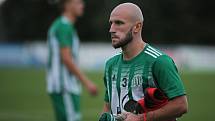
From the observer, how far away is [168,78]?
544cm

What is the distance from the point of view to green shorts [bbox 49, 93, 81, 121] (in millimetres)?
8883

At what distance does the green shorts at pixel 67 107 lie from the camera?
8.88 m

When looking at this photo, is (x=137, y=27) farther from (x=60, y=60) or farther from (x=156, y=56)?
(x=60, y=60)

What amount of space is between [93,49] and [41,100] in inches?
705

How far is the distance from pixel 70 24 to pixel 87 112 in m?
8.01

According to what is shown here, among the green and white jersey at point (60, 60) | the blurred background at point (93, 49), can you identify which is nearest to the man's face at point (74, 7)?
the green and white jersey at point (60, 60)

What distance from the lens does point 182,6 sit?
179 ft

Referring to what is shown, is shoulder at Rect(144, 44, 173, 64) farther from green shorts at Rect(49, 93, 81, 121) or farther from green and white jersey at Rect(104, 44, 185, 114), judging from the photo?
green shorts at Rect(49, 93, 81, 121)

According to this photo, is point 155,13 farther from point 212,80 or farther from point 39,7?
point 212,80

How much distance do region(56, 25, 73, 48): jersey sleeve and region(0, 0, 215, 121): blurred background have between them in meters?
2.47

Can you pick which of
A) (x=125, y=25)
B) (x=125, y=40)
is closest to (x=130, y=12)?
(x=125, y=25)

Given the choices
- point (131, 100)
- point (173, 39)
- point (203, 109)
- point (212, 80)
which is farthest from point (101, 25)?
point (131, 100)

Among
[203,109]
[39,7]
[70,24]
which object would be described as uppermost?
[39,7]

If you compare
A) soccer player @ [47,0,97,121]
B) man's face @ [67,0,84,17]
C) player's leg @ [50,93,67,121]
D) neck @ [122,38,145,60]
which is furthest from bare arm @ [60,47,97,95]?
neck @ [122,38,145,60]
